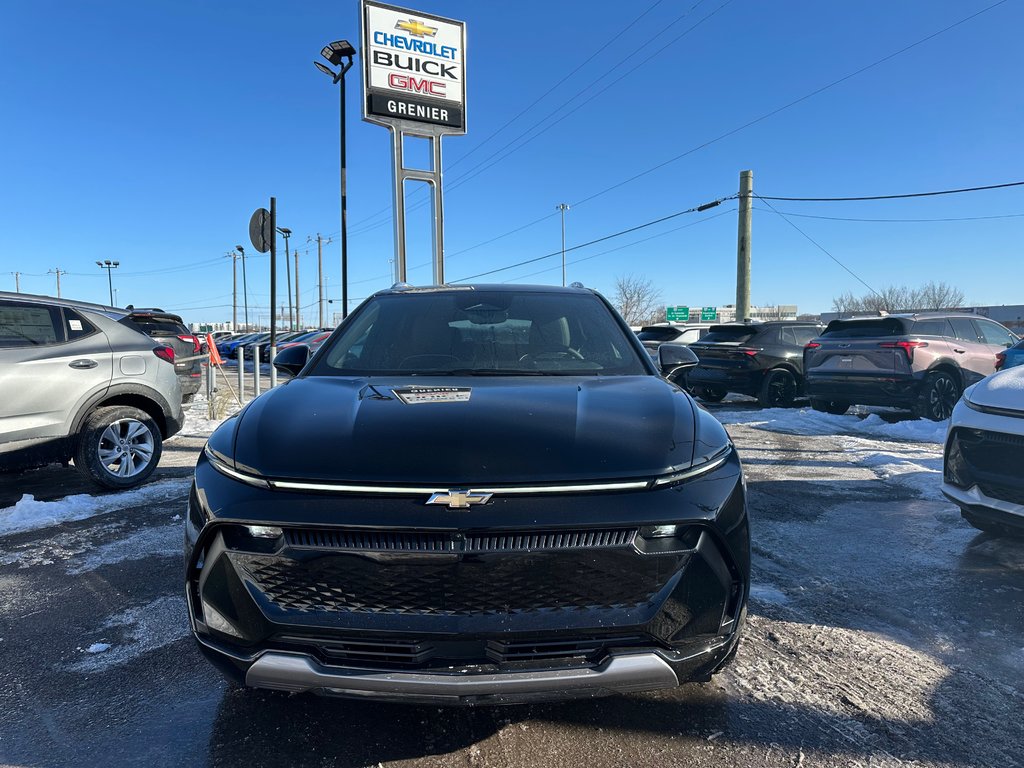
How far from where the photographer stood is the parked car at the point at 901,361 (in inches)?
351

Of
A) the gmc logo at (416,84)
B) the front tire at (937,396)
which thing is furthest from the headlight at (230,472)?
the gmc logo at (416,84)

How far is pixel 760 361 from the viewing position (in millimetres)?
11266

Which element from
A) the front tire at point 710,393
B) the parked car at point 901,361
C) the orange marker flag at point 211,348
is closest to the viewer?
the parked car at point 901,361

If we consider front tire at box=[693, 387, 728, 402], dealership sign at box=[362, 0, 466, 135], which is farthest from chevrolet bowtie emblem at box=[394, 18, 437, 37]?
front tire at box=[693, 387, 728, 402]

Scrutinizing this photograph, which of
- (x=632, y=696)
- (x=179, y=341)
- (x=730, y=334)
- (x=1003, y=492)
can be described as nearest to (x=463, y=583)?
(x=632, y=696)

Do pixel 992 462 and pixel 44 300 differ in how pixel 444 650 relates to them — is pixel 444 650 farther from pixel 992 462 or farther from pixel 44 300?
pixel 44 300

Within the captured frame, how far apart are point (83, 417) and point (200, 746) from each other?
4.14 m

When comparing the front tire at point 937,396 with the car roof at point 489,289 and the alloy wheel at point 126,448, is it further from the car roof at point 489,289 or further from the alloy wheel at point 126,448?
the alloy wheel at point 126,448

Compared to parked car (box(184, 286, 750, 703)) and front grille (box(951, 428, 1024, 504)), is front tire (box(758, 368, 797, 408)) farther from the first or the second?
parked car (box(184, 286, 750, 703))

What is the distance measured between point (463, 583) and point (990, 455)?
3441 millimetres

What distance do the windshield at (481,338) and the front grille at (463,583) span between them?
1244 millimetres

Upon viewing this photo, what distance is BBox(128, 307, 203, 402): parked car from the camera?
25.8 ft

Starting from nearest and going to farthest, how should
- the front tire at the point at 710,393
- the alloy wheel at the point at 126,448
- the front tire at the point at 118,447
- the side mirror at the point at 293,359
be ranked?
the side mirror at the point at 293,359
the front tire at the point at 118,447
the alloy wheel at the point at 126,448
the front tire at the point at 710,393

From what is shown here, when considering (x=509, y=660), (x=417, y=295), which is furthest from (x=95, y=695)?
(x=417, y=295)
